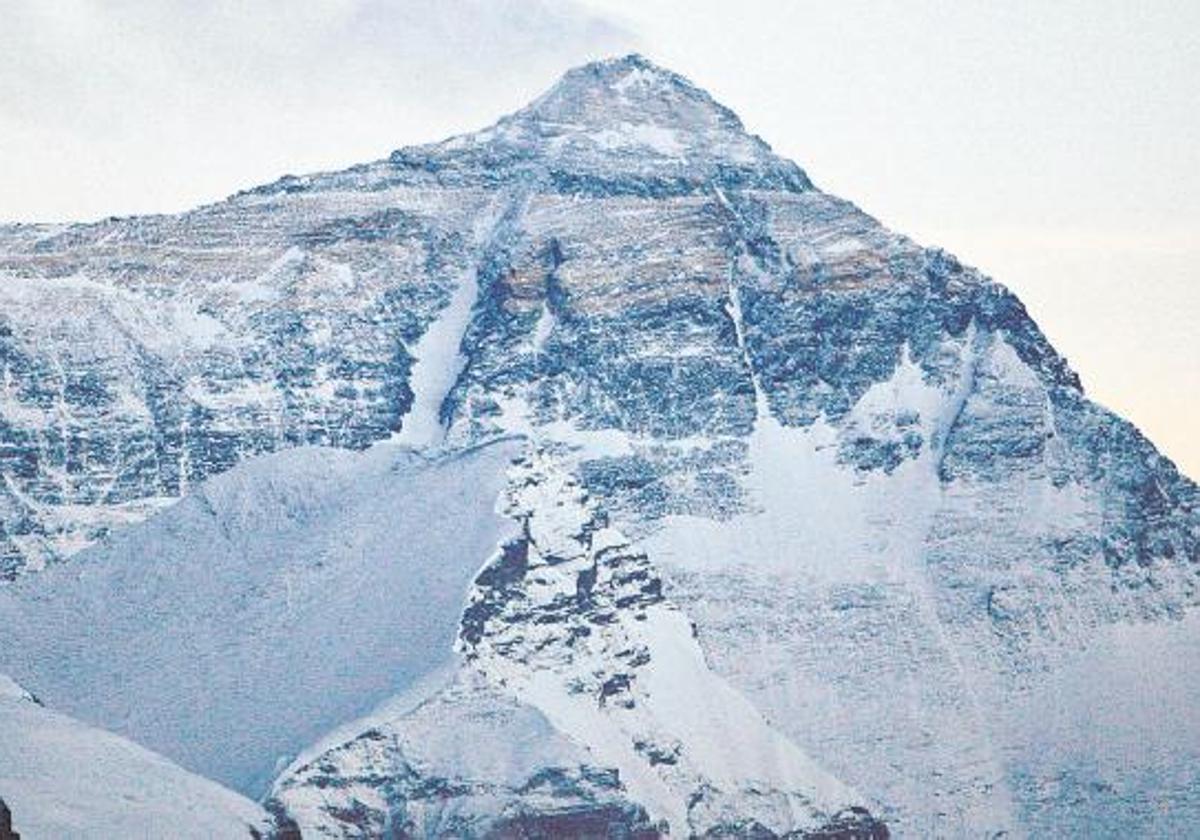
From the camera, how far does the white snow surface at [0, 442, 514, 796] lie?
584ft

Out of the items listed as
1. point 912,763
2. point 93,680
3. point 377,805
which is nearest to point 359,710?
point 377,805

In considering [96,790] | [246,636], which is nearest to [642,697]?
[246,636]

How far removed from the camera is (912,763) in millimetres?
199500

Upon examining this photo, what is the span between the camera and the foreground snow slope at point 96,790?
477ft

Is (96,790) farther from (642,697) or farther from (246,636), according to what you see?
(642,697)

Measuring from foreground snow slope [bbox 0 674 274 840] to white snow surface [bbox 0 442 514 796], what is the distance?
357 inches

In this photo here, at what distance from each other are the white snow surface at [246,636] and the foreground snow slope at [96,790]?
29.8ft

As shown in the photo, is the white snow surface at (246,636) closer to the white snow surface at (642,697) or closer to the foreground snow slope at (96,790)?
the white snow surface at (642,697)

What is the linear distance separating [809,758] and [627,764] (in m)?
20.4

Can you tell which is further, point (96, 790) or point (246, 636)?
point (246, 636)

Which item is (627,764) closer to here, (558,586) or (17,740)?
(558,586)

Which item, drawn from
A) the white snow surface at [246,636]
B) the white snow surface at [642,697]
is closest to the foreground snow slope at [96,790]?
the white snow surface at [246,636]

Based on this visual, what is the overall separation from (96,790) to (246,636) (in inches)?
1558

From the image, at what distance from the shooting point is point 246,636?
19112 centimetres
